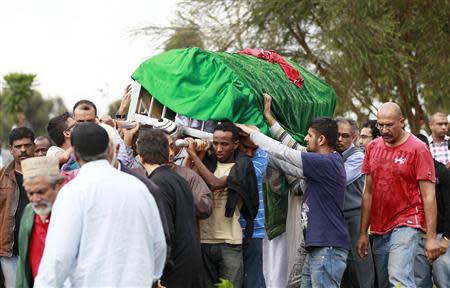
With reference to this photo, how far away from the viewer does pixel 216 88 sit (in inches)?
420

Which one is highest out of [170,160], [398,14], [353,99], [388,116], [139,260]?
[398,14]

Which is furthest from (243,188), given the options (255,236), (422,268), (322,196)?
(422,268)

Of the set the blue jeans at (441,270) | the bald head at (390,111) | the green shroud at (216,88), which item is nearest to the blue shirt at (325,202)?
the bald head at (390,111)

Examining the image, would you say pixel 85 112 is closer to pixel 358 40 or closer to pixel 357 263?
pixel 357 263

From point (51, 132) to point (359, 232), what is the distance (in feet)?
10.1

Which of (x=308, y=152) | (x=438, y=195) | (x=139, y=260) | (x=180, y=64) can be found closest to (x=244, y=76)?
(x=180, y=64)

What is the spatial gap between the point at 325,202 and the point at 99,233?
3.52 m

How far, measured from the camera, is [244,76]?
1092 cm

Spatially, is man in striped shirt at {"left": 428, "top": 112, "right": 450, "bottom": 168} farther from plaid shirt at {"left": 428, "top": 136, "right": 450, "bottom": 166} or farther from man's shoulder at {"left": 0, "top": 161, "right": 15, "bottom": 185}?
man's shoulder at {"left": 0, "top": 161, "right": 15, "bottom": 185}

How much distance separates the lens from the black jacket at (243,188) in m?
10.4

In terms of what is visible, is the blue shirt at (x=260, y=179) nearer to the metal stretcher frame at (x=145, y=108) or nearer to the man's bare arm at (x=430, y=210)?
the metal stretcher frame at (x=145, y=108)

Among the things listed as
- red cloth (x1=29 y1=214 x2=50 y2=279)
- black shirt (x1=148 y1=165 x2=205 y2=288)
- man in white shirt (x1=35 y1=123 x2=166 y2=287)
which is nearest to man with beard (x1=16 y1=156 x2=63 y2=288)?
red cloth (x1=29 y1=214 x2=50 y2=279)

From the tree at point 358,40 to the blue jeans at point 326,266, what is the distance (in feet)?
36.5

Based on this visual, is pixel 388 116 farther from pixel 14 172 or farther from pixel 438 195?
pixel 14 172
